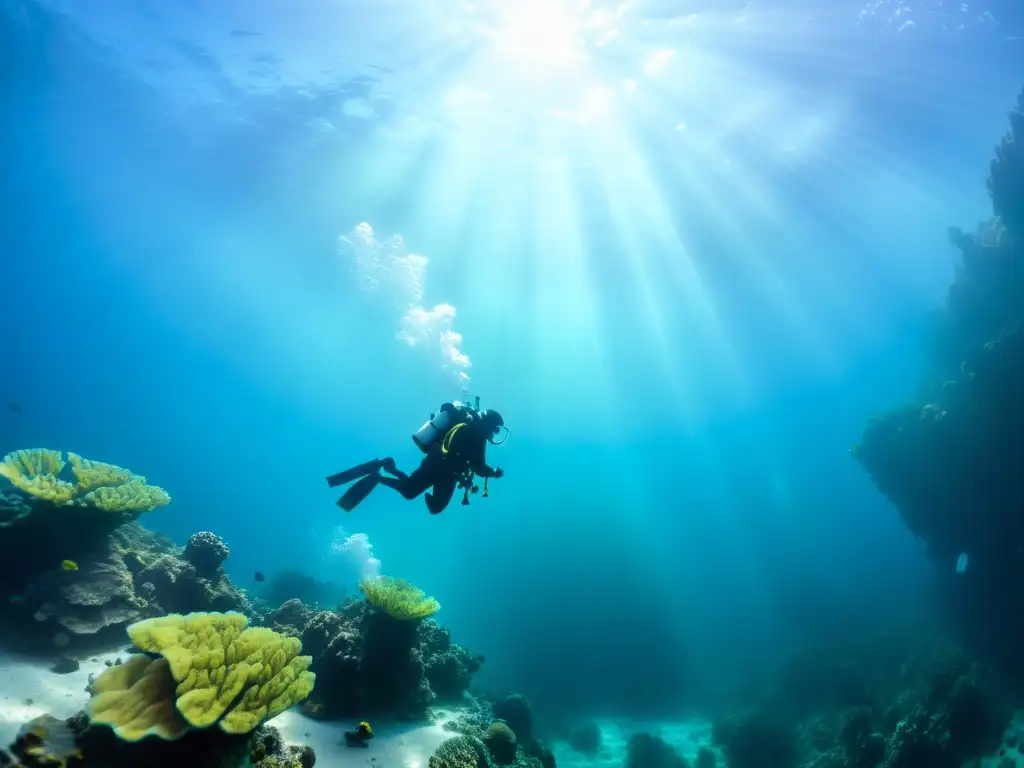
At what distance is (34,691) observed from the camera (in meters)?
5.29

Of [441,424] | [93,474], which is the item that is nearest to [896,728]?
[441,424]

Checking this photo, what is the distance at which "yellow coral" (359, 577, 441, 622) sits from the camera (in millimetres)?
7633

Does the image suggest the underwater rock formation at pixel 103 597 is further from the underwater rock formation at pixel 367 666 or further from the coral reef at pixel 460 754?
the coral reef at pixel 460 754

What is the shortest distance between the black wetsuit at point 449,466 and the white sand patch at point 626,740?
1560 cm

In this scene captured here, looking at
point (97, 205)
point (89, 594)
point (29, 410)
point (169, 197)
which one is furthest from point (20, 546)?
point (29, 410)

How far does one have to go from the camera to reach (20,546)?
710 cm

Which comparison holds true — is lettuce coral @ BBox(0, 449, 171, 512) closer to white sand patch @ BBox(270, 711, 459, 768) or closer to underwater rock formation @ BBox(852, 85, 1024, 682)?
white sand patch @ BBox(270, 711, 459, 768)

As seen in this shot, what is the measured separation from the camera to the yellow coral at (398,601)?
763cm

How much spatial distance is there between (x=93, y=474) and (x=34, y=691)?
11.6ft

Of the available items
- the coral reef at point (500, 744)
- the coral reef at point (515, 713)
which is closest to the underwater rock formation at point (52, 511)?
the coral reef at point (500, 744)

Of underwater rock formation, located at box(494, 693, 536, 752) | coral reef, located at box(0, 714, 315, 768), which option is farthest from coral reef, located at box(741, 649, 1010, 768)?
coral reef, located at box(0, 714, 315, 768)

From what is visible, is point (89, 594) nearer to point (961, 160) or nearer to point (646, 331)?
point (961, 160)

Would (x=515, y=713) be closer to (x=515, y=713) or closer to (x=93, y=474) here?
(x=515, y=713)

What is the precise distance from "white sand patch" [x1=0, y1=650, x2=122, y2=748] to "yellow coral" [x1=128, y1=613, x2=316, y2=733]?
1.42m
